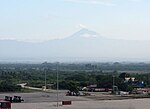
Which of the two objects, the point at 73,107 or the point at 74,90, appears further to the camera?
the point at 74,90

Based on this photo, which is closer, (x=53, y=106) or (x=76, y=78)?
(x=53, y=106)

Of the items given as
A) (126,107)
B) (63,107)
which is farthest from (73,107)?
(126,107)

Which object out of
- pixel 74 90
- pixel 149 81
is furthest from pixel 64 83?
pixel 149 81

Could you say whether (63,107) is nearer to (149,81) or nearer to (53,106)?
(53,106)

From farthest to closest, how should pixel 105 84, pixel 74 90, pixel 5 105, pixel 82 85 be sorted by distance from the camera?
pixel 82 85
pixel 105 84
pixel 74 90
pixel 5 105

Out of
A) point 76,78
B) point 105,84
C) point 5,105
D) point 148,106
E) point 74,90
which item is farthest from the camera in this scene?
point 76,78

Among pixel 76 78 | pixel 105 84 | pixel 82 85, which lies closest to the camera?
pixel 105 84

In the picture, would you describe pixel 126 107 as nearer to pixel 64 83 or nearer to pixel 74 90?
pixel 74 90
